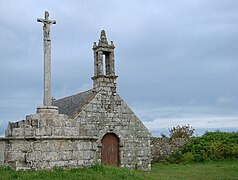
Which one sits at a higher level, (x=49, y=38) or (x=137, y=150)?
(x=49, y=38)

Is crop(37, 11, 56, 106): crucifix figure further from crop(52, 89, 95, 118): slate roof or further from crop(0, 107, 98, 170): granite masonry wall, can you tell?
crop(52, 89, 95, 118): slate roof

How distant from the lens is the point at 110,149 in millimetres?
17859

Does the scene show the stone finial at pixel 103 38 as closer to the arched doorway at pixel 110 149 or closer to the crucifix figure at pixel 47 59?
the arched doorway at pixel 110 149

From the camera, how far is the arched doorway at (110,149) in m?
17.7

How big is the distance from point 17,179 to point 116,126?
10.3m

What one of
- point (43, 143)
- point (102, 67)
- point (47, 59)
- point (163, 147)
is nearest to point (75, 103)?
point (102, 67)

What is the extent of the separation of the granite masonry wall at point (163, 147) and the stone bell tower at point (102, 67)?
6.37m

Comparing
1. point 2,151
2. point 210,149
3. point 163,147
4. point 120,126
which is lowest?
point 210,149

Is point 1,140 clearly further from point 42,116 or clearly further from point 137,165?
point 137,165

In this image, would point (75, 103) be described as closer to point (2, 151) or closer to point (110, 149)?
point (110, 149)

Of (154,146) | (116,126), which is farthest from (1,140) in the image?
(154,146)

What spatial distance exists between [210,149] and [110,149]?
25.7 feet

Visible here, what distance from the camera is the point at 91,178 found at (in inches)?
339

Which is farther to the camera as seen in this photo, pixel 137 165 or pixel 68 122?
pixel 137 165
